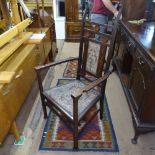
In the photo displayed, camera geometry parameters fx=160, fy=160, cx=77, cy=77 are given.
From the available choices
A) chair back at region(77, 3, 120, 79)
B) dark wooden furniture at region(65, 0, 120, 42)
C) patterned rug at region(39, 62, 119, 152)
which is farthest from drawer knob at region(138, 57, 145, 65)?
dark wooden furniture at region(65, 0, 120, 42)

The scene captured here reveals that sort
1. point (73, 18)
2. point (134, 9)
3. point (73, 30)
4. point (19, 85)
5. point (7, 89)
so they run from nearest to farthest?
point (7, 89) < point (19, 85) < point (134, 9) < point (73, 18) < point (73, 30)

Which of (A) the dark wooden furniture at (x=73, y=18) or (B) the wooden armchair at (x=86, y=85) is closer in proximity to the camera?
(B) the wooden armchair at (x=86, y=85)

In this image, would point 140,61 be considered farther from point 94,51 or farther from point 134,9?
point 134,9

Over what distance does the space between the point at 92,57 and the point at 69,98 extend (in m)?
0.47

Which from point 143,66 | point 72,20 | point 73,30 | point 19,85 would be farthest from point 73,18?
point 143,66

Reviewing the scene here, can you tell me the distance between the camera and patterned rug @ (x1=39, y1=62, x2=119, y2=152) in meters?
1.48

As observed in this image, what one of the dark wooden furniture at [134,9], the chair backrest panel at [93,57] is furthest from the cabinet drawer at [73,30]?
the chair backrest panel at [93,57]

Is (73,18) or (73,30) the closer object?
(73,18)

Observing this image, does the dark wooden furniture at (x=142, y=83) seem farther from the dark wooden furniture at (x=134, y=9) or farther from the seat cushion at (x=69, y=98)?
the dark wooden furniture at (x=134, y=9)

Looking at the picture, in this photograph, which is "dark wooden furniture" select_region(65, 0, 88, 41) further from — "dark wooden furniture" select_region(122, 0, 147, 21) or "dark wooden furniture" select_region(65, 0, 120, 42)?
"dark wooden furniture" select_region(122, 0, 147, 21)

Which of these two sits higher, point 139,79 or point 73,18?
point 73,18

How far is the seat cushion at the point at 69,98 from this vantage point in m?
1.37

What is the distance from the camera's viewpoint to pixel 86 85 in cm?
141

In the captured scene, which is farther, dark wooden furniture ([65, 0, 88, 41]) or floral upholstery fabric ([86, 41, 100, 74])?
dark wooden furniture ([65, 0, 88, 41])
